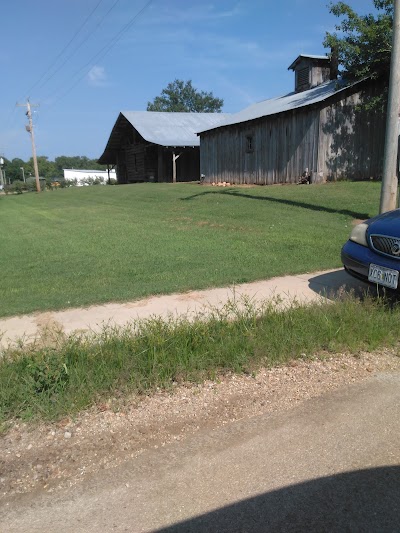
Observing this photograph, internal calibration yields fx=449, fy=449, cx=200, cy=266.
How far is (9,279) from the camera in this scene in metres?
7.20

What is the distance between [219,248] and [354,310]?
454 centimetres

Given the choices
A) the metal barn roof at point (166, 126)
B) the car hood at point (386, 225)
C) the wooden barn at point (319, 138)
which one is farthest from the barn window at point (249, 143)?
the car hood at point (386, 225)

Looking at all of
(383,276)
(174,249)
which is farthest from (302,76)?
(383,276)

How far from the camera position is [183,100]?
3620 inches

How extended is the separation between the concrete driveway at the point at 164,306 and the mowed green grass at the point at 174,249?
24 cm

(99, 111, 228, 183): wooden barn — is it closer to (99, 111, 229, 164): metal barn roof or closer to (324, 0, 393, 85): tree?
(99, 111, 229, 164): metal barn roof

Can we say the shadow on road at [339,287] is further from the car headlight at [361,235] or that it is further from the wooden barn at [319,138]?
the wooden barn at [319,138]

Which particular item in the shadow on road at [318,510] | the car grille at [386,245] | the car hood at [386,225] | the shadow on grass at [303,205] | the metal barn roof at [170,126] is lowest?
the shadow on road at [318,510]

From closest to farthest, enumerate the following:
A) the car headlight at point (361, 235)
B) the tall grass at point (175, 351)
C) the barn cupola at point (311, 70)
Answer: the tall grass at point (175, 351), the car headlight at point (361, 235), the barn cupola at point (311, 70)

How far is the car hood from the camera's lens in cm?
490

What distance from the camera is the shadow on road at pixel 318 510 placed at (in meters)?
2.14

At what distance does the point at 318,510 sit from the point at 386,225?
3628 millimetres

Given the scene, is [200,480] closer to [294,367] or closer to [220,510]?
[220,510]

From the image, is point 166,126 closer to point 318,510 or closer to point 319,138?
point 319,138
